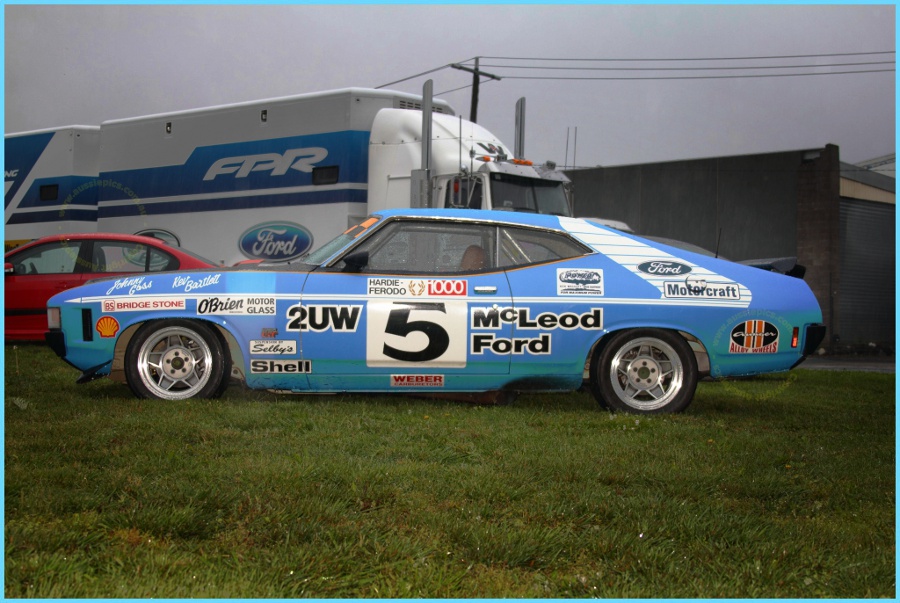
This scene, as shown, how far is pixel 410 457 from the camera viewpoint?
14.3ft

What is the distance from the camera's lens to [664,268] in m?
6.08

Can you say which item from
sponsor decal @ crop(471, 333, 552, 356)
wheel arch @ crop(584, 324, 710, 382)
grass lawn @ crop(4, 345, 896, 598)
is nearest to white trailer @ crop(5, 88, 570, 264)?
wheel arch @ crop(584, 324, 710, 382)


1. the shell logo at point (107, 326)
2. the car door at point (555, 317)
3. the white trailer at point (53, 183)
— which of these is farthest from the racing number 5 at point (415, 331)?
the white trailer at point (53, 183)

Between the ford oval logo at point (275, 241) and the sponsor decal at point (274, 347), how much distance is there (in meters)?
6.55

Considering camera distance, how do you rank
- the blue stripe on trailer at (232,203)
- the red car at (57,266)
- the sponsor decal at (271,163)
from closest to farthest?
the red car at (57,266)
the blue stripe on trailer at (232,203)
the sponsor decal at (271,163)

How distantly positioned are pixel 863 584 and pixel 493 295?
3392mm

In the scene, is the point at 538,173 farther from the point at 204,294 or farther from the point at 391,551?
the point at 391,551

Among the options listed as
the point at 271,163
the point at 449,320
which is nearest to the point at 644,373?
the point at 449,320

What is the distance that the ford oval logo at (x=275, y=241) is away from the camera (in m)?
12.4

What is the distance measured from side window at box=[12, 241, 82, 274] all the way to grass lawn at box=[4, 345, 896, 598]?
5.49 meters

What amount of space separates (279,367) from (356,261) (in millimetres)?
879

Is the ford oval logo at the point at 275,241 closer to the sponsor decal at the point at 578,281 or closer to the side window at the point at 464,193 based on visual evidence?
the side window at the point at 464,193

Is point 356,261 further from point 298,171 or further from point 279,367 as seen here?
point 298,171

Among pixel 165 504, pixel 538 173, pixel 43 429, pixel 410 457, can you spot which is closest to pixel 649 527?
pixel 410 457
